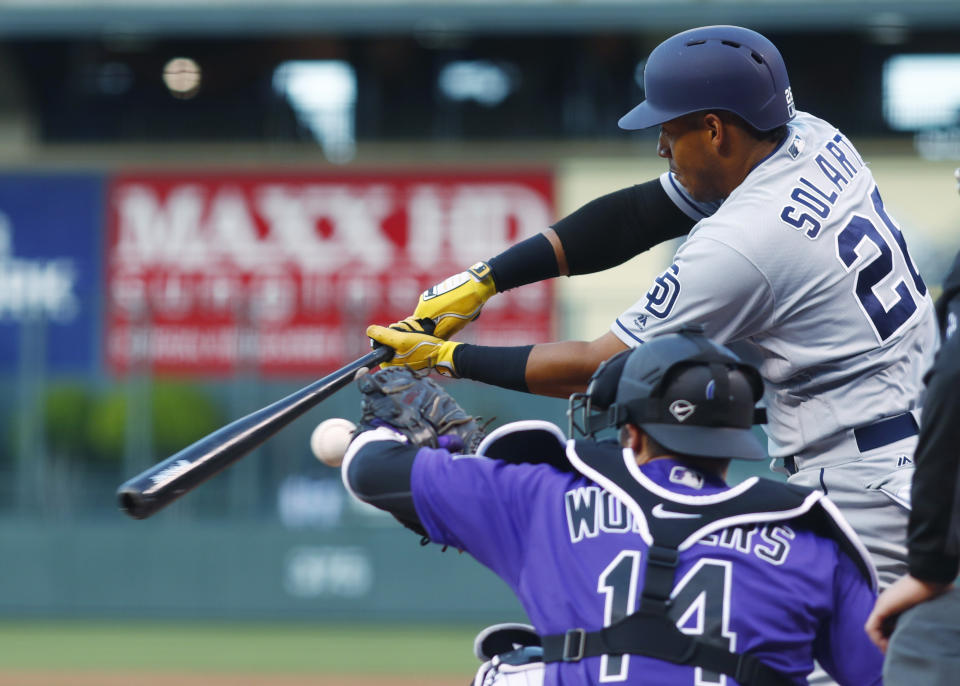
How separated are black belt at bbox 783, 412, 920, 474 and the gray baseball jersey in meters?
0.02

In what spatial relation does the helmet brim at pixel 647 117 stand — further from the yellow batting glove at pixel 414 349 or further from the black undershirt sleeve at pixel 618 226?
the yellow batting glove at pixel 414 349

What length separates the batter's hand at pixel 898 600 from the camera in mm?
2270

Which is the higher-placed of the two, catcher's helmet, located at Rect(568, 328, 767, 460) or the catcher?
catcher's helmet, located at Rect(568, 328, 767, 460)

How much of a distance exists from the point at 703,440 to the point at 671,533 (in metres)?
0.19

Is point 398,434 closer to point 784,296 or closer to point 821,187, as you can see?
point 784,296

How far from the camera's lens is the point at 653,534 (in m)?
2.28

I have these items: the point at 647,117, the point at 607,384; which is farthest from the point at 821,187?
the point at 607,384

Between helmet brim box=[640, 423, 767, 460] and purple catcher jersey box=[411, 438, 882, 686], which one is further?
helmet brim box=[640, 423, 767, 460]

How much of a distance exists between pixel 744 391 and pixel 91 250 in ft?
45.1

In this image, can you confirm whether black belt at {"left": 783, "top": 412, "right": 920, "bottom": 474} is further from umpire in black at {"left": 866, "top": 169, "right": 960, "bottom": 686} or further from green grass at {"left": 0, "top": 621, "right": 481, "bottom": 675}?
green grass at {"left": 0, "top": 621, "right": 481, "bottom": 675}

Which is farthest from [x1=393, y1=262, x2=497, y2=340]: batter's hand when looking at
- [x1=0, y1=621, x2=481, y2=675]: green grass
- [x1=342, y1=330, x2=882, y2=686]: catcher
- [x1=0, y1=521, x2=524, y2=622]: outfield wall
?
[x1=0, y1=521, x2=524, y2=622]: outfield wall

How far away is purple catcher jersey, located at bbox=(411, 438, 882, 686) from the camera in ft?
7.39

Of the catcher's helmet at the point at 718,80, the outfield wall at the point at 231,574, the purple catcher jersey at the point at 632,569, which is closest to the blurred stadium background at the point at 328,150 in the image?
the outfield wall at the point at 231,574

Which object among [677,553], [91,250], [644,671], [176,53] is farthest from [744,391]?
[176,53]
